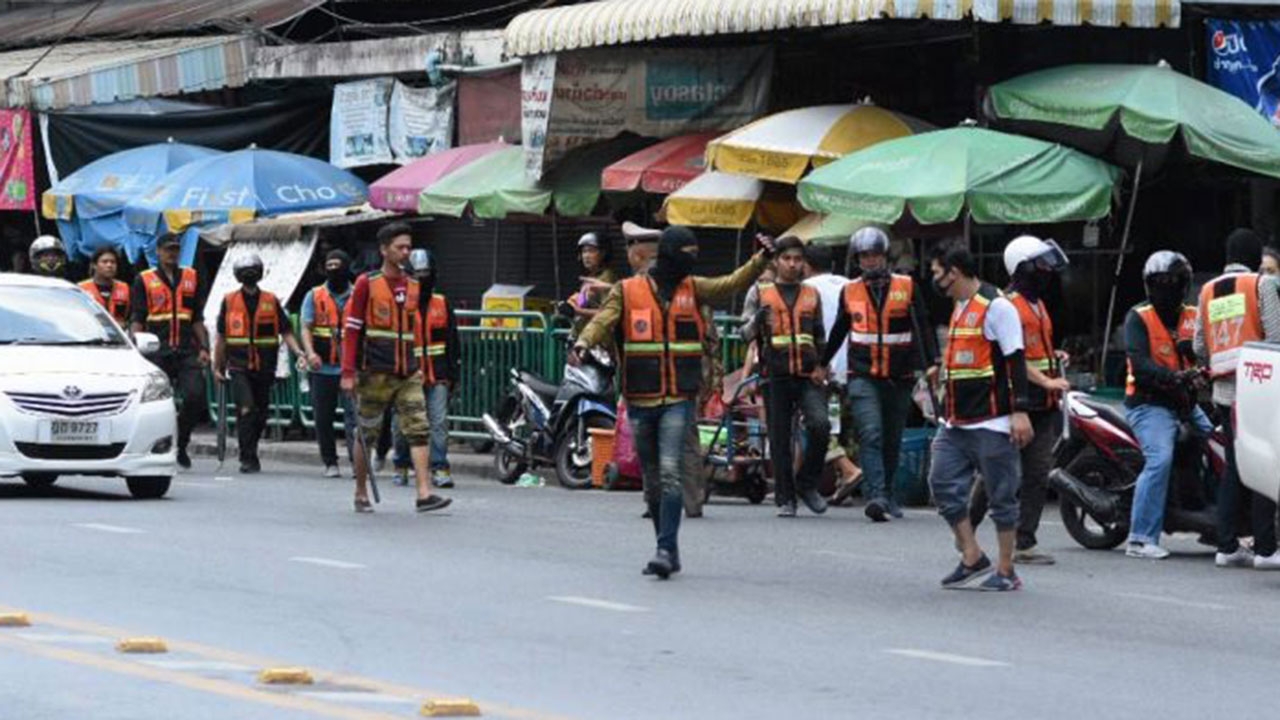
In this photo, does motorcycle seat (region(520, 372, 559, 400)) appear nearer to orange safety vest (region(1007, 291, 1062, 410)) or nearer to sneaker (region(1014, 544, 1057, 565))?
sneaker (region(1014, 544, 1057, 565))

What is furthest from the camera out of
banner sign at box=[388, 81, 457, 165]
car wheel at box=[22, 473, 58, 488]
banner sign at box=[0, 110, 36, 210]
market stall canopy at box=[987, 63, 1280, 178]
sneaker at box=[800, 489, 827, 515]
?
banner sign at box=[0, 110, 36, 210]

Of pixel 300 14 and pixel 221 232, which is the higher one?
pixel 300 14

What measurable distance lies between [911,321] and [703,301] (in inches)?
158

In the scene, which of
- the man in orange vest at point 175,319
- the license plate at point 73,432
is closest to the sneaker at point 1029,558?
the license plate at point 73,432

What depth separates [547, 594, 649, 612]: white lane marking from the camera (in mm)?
13391

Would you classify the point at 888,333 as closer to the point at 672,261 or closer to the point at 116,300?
the point at 672,261

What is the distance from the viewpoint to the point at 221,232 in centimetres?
2894

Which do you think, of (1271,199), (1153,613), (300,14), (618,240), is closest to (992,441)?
(1153,613)

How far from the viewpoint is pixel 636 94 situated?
84.4 feet

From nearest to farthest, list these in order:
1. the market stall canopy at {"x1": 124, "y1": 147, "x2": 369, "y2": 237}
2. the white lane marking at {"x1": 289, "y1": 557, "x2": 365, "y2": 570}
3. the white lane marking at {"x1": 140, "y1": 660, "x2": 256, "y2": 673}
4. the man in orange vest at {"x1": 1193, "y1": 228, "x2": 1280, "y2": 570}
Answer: the white lane marking at {"x1": 140, "y1": 660, "x2": 256, "y2": 673}, the white lane marking at {"x1": 289, "y1": 557, "x2": 365, "y2": 570}, the man in orange vest at {"x1": 1193, "y1": 228, "x2": 1280, "y2": 570}, the market stall canopy at {"x1": 124, "y1": 147, "x2": 369, "y2": 237}

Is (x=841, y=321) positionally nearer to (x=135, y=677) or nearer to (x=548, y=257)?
(x=135, y=677)

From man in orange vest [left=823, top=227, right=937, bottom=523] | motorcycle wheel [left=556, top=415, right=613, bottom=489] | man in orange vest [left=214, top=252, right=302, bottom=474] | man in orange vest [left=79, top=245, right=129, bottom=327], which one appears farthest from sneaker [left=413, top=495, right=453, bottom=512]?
man in orange vest [left=79, top=245, right=129, bottom=327]

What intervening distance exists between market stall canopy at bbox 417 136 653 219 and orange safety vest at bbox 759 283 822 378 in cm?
736

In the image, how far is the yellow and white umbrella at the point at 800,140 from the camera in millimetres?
22250
